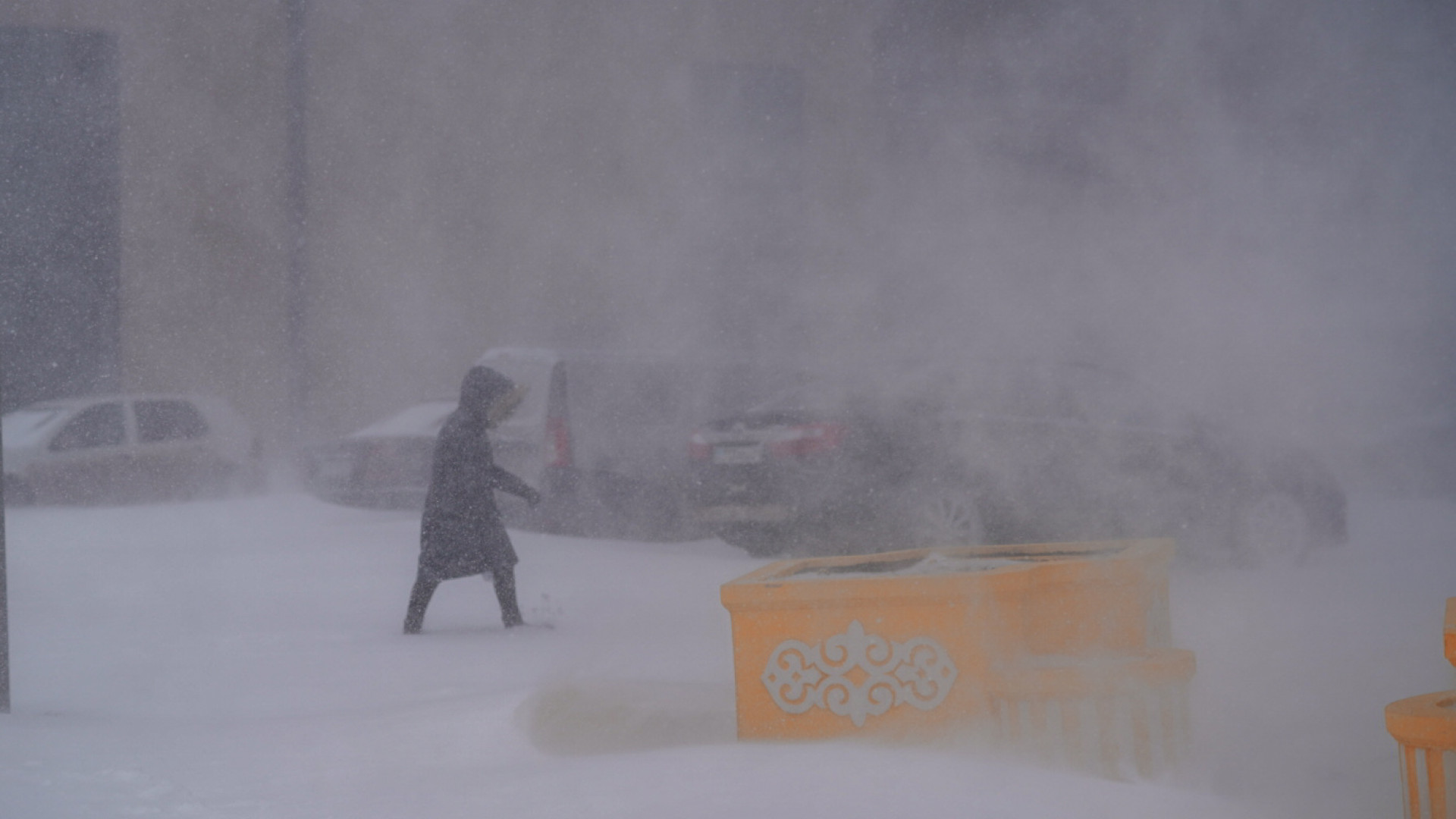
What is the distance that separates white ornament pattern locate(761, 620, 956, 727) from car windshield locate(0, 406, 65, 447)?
5.64 feet

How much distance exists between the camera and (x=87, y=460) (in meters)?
2.36

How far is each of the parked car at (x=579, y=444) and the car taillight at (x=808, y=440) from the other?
26 cm

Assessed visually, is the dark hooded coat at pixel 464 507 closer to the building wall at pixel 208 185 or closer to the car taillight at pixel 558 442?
the car taillight at pixel 558 442

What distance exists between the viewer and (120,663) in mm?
1949

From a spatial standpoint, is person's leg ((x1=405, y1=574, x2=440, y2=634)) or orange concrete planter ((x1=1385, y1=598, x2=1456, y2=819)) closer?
orange concrete planter ((x1=1385, y1=598, x2=1456, y2=819))

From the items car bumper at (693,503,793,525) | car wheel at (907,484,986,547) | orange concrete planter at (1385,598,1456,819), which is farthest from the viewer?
car bumper at (693,503,793,525)

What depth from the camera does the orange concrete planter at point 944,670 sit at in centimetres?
115

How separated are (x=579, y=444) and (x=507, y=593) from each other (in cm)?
39

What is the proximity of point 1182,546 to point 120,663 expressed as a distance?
197 cm

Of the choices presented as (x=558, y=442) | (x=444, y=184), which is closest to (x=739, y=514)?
(x=558, y=442)

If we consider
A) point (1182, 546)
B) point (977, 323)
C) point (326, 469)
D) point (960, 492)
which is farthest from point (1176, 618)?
point (326, 469)

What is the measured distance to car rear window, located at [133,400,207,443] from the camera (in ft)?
5.89

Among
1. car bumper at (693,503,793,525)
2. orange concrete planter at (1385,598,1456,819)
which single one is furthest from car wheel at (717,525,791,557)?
orange concrete planter at (1385,598,1456,819)

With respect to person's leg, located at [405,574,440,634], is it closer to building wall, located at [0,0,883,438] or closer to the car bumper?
the car bumper
